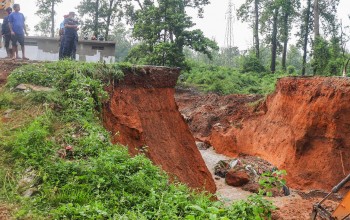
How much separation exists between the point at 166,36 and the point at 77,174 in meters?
22.0

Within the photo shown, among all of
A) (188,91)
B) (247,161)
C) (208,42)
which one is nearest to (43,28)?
(188,91)

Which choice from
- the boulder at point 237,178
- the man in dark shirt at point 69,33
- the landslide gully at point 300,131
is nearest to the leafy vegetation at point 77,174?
the man in dark shirt at point 69,33

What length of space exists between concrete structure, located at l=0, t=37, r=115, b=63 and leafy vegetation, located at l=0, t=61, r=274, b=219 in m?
10.6

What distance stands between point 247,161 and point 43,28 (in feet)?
124

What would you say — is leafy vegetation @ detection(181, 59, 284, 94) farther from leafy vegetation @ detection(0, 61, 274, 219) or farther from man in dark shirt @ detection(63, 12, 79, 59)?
leafy vegetation @ detection(0, 61, 274, 219)

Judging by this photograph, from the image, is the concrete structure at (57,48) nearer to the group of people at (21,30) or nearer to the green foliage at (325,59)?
the group of people at (21,30)

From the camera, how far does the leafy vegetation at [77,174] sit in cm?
494

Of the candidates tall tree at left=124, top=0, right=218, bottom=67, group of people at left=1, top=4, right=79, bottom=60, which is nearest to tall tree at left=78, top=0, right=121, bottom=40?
tall tree at left=124, top=0, right=218, bottom=67

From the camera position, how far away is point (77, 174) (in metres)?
5.55

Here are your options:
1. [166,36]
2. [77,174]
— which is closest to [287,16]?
[166,36]

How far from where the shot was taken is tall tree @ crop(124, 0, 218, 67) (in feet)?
81.6

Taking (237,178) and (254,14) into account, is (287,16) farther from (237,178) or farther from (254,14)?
(237,178)

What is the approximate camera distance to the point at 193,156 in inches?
476

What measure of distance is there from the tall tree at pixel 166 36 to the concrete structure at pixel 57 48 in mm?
6187
